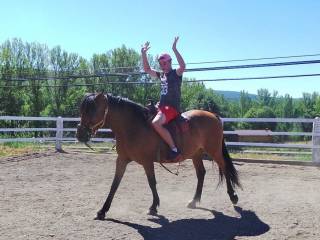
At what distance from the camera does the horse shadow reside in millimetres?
5602

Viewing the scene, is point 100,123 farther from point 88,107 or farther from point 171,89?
point 171,89

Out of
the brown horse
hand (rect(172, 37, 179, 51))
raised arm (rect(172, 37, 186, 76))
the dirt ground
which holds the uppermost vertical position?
hand (rect(172, 37, 179, 51))

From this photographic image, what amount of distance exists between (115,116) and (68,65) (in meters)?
55.7

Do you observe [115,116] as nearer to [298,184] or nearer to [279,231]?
[279,231]

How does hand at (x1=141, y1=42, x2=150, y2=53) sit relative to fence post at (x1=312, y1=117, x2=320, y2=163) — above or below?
above

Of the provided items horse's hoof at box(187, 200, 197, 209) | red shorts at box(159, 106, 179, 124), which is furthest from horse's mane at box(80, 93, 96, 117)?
horse's hoof at box(187, 200, 197, 209)

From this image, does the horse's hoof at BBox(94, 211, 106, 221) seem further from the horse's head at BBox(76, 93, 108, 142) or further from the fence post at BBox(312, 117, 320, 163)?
the fence post at BBox(312, 117, 320, 163)

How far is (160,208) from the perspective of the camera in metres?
7.17

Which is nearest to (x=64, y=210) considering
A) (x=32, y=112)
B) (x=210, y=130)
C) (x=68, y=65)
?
(x=210, y=130)

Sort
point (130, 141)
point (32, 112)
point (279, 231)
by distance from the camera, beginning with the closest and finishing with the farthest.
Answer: point (279, 231) < point (130, 141) < point (32, 112)

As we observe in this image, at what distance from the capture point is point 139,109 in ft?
22.6

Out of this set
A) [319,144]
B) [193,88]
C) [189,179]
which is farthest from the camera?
[193,88]

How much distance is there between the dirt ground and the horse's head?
124 centimetres

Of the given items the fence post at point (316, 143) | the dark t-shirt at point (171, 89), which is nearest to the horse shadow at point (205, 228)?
the dark t-shirt at point (171, 89)
